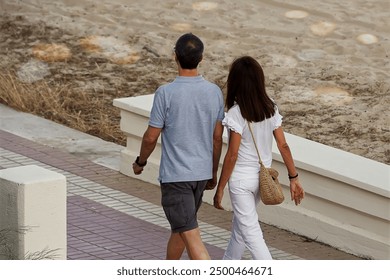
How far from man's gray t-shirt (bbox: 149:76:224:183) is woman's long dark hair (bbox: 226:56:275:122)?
161mm

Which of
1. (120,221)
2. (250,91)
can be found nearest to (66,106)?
(120,221)

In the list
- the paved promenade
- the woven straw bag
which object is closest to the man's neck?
the woven straw bag

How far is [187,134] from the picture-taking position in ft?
25.3

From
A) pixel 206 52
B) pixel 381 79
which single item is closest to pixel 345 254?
pixel 381 79

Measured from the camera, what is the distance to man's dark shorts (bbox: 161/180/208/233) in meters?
7.77

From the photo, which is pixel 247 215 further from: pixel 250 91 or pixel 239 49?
pixel 239 49

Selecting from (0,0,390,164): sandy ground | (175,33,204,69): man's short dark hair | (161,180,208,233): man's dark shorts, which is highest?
(175,33,204,69): man's short dark hair

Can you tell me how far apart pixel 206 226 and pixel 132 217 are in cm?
65

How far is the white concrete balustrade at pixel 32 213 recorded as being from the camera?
7809 millimetres

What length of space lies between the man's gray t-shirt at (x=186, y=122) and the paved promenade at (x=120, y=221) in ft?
4.83

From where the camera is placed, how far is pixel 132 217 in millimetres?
10070

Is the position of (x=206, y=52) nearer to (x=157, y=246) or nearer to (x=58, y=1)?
(x=58, y=1)

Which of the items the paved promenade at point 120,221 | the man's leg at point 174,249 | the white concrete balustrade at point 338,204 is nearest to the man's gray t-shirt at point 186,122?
the man's leg at point 174,249

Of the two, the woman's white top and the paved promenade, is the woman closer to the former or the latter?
the woman's white top
